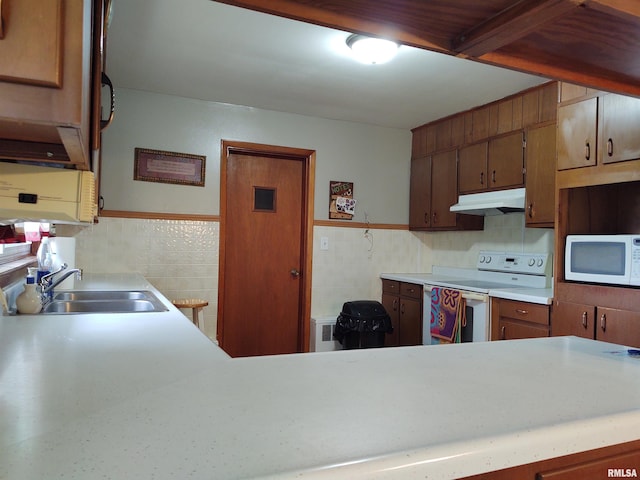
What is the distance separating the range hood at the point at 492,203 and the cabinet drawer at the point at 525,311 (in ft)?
2.41

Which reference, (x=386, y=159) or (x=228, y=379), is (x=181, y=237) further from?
(x=228, y=379)

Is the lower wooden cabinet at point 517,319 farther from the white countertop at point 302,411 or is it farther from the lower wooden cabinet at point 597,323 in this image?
the white countertop at point 302,411

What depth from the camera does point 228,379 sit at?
83cm

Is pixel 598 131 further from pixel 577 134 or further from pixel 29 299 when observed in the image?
pixel 29 299

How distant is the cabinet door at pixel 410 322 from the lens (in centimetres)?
376

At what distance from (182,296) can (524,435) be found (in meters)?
3.24

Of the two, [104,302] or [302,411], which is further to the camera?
[104,302]

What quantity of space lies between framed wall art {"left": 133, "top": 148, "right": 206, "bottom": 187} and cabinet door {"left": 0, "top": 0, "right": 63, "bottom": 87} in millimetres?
3028

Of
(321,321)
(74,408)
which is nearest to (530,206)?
(321,321)

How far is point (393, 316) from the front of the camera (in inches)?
161

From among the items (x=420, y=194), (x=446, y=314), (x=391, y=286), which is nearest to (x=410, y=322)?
(x=391, y=286)

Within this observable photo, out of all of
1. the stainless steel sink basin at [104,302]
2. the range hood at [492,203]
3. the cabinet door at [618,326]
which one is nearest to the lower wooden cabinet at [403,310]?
the range hood at [492,203]

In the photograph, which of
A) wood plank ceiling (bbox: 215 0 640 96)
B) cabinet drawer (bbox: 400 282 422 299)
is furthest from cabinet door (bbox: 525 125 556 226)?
wood plank ceiling (bbox: 215 0 640 96)

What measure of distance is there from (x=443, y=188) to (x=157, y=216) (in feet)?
8.16
